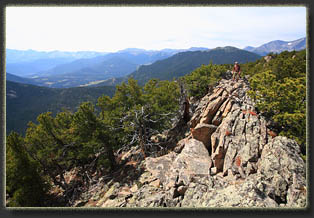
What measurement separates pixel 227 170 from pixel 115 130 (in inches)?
553

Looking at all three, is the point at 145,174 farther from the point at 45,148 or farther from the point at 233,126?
the point at 45,148

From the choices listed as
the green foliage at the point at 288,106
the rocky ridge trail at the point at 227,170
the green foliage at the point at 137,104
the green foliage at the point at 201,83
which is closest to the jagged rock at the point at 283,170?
the rocky ridge trail at the point at 227,170

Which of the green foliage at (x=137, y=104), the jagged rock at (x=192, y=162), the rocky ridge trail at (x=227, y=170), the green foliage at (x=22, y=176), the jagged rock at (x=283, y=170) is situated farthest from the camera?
the green foliage at (x=137, y=104)

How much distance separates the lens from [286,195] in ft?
22.0

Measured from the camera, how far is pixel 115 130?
65.7 feet

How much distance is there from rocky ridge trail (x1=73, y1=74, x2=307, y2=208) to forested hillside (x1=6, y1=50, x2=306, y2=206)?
581 mm

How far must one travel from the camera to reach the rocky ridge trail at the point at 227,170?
6.64m

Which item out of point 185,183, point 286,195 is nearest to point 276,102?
point 286,195

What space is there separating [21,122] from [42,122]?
663 ft

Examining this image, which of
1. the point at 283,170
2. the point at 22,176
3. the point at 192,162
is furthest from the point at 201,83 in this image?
the point at 22,176

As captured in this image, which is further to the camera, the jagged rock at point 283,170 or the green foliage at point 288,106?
the green foliage at point 288,106

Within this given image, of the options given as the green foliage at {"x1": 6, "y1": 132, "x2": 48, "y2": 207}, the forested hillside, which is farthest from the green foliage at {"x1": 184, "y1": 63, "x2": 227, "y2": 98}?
the green foliage at {"x1": 6, "y1": 132, "x2": 48, "y2": 207}

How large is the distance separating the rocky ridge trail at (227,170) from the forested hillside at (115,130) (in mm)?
581

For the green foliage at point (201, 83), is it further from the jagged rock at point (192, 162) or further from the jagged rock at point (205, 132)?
the jagged rock at point (192, 162)
